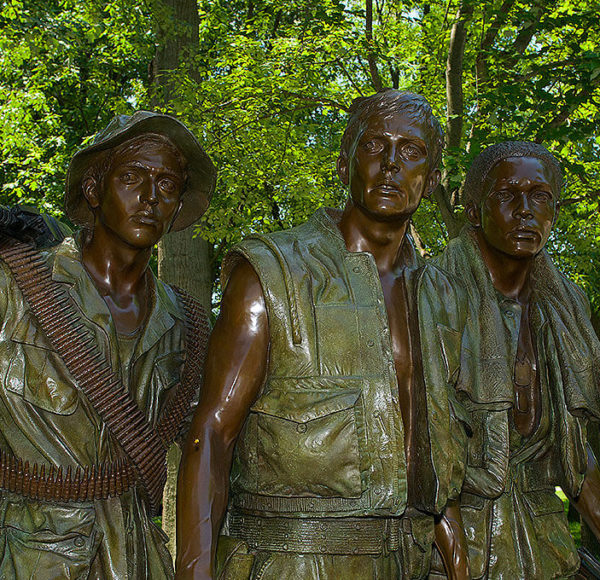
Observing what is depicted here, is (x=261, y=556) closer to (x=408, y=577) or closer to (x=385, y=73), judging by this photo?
(x=408, y=577)

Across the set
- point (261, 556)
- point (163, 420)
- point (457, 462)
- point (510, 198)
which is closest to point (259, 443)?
point (261, 556)

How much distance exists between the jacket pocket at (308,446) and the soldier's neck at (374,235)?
64 centimetres

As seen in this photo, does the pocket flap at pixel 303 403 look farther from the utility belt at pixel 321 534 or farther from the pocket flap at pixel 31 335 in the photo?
the pocket flap at pixel 31 335

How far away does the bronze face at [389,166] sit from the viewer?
314 cm

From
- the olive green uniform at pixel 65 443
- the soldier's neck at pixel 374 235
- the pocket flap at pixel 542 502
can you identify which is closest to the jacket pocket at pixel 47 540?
the olive green uniform at pixel 65 443

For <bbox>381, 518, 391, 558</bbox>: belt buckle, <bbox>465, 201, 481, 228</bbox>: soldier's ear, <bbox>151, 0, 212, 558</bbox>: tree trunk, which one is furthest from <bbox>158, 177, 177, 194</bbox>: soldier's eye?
<bbox>151, 0, 212, 558</bbox>: tree trunk

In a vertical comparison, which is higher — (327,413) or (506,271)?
(506,271)

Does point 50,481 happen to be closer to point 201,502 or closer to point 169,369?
point 169,369

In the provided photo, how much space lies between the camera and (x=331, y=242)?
3.22m

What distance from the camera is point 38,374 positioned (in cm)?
348

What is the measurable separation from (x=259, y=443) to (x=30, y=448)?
3.48 ft

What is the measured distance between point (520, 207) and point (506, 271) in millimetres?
356

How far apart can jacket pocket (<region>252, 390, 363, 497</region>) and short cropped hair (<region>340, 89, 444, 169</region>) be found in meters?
1.03

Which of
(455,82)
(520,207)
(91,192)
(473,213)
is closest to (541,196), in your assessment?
(520,207)
